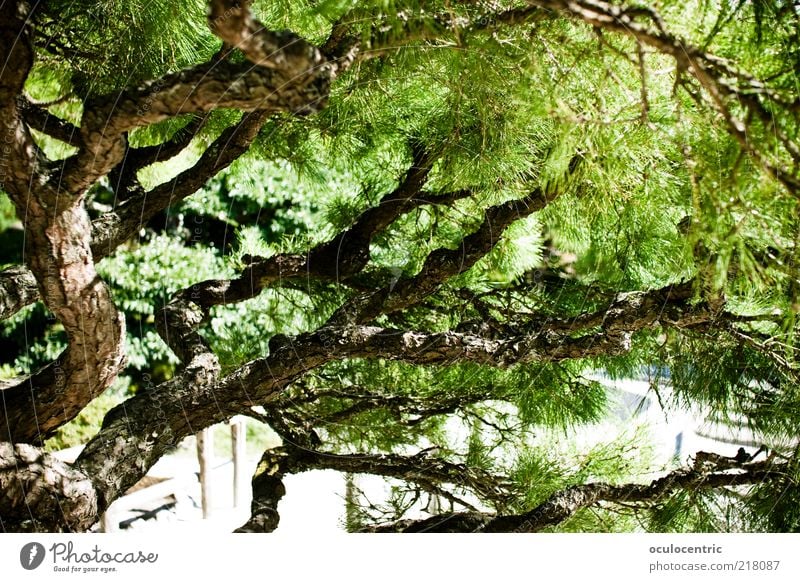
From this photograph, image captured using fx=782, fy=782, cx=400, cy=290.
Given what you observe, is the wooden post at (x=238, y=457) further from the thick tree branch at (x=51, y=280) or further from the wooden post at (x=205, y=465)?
the thick tree branch at (x=51, y=280)

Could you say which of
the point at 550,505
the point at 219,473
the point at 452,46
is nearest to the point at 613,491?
the point at 550,505

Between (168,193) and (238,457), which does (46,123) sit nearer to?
(168,193)

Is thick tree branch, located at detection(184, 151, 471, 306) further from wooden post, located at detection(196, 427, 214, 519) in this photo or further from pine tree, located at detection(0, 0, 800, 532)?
wooden post, located at detection(196, 427, 214, 519)

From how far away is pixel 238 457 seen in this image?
100 centimetres

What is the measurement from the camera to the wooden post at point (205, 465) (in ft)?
3.16

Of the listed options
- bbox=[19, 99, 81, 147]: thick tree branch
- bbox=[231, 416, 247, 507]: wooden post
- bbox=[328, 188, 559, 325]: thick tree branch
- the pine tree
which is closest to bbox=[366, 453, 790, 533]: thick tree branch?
the pine tree

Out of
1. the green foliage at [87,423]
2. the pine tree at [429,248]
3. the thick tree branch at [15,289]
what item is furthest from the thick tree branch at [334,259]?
the green foliage at [87,423]

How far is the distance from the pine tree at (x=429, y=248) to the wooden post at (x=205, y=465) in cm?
12

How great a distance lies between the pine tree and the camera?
39 centimetres

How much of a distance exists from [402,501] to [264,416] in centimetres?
17

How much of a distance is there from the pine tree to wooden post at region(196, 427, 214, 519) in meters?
0.12

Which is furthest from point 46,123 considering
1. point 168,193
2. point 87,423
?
point 87,423

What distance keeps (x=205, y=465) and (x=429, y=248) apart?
0.43 meters

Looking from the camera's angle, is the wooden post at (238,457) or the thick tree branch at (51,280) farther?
the wooden post at (238,457)
